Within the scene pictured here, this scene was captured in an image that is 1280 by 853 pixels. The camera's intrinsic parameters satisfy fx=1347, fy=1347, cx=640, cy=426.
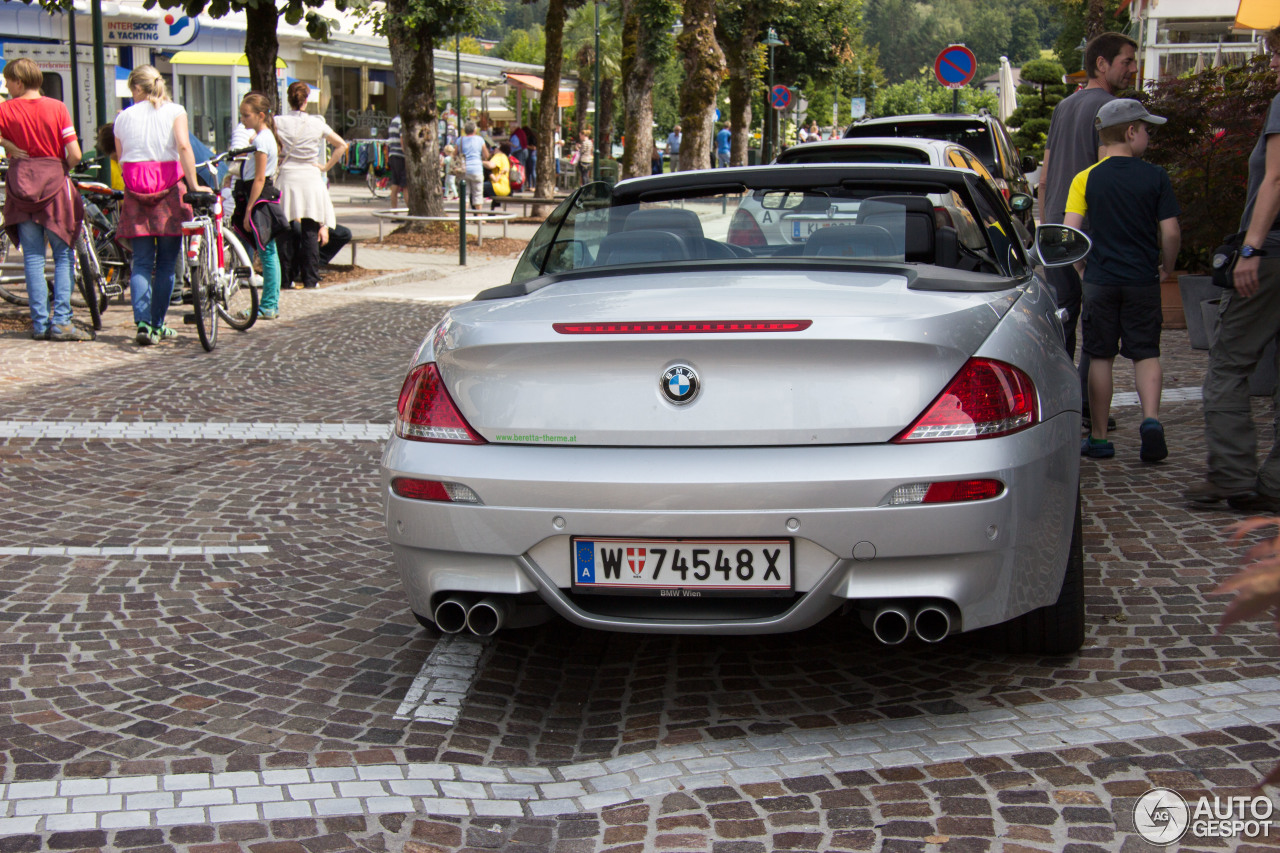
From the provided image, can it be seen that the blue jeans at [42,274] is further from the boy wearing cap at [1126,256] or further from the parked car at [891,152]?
the boy wearing cap at [1126,256]

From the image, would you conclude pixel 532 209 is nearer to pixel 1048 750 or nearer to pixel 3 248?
pixel 3 248

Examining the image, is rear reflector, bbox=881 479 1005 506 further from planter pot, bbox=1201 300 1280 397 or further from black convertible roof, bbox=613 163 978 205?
planter pot, bbox=1201 300 1280 397

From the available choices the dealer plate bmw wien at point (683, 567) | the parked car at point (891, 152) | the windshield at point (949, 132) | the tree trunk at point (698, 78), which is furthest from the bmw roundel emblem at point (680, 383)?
Result: the tree trunk at point (698, 78)

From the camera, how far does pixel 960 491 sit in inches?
124

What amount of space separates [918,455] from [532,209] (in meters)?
23.9

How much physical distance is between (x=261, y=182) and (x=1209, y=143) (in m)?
7.89

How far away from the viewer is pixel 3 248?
11.9 m

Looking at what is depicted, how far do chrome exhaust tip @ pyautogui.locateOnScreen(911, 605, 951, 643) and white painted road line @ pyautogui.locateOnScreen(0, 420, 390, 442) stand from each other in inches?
174

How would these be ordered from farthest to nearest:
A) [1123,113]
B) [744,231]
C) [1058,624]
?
[1123,113], [744,231], [1058,624]

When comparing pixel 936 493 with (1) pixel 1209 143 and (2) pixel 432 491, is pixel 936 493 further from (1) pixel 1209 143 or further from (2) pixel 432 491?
(1) pixel 1209 143

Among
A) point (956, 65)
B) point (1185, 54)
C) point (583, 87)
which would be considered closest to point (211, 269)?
point (956, 65)

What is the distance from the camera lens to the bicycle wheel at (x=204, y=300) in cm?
980

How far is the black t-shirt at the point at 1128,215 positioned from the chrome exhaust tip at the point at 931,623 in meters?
3.69

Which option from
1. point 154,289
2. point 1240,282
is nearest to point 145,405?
point 154,289
